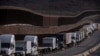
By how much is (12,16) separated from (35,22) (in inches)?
165

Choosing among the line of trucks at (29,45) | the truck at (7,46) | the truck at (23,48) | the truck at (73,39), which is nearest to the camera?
the truck at (7,46)

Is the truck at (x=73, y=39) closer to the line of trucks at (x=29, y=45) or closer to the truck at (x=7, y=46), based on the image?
the line of trucks at (x=29, y=45)

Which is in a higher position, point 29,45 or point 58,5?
point 29,45

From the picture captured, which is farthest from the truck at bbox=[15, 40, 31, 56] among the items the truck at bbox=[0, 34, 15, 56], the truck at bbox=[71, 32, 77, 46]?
the truck at bbox=[71, 32, 77, 46]

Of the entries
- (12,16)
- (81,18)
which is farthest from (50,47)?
(81,18)

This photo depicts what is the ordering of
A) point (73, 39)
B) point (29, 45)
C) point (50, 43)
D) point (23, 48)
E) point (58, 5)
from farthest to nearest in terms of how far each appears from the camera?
1. point (58, 5)
2. point (73, 39)
3. point (50, 43)
4. point (29, 45)
5. point (23, 48)

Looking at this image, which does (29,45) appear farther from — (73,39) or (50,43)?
(73,39)

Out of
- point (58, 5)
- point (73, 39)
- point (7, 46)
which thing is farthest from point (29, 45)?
point (58, 5)

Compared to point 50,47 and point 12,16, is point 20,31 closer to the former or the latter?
point 50,47

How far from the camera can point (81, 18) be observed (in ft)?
228

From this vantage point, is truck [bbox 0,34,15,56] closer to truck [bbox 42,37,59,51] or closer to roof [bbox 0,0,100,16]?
truck [bbox 42,37,59,51]

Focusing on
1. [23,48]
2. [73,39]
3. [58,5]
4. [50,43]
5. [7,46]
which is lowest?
[73,39]

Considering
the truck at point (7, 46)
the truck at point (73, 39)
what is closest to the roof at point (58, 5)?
the truck at point (73, 39)

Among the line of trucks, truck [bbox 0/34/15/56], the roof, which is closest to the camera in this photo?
truck [bbox 0/34/15/56]
